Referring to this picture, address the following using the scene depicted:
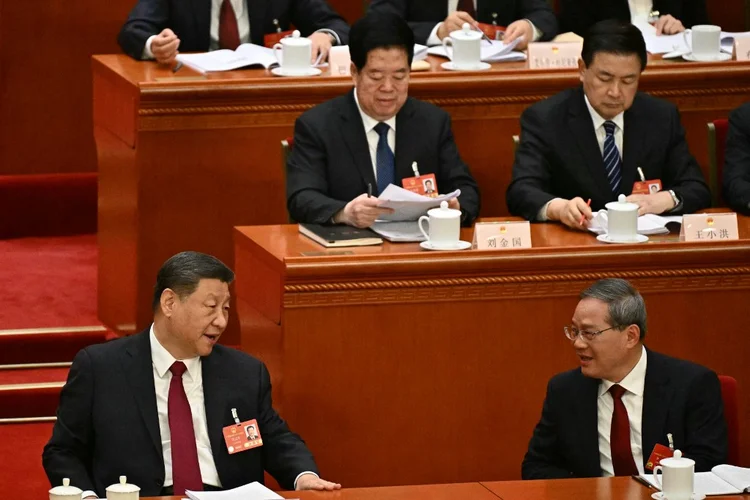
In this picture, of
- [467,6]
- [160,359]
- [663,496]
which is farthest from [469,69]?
[663,496]

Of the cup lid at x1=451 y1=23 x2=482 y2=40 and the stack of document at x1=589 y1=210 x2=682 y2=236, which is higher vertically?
the cup lid at x1=451 y1=23 x2=482 y2=40

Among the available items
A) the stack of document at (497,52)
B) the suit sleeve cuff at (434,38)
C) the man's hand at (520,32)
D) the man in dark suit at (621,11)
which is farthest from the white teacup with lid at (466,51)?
the man in dark suit at (621,11)

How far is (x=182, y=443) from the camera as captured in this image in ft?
12.0

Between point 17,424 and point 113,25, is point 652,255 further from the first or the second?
point 113,25

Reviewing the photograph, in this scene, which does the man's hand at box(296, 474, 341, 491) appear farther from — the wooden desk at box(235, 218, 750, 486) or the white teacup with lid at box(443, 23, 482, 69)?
the white teacup with lid at box(443, 23, 482, 69)

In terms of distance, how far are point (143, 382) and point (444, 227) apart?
40.9 inches

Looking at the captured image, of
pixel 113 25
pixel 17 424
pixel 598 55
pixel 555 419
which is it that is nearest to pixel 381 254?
pixel 555 419

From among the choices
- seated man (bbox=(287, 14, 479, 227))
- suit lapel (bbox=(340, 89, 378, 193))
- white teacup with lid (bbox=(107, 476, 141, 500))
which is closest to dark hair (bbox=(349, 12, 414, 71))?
seated man (bbox=(287, 14, 479, 227))

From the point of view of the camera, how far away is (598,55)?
4.75 metres

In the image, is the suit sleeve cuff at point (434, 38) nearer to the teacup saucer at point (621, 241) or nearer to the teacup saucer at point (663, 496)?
the teacup saucer at point (621, 241)

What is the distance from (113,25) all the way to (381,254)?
2.67 m

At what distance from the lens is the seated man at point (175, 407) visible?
361 cm

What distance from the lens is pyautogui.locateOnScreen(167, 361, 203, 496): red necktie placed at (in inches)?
144

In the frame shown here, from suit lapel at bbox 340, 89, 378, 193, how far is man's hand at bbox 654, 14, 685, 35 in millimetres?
1537
